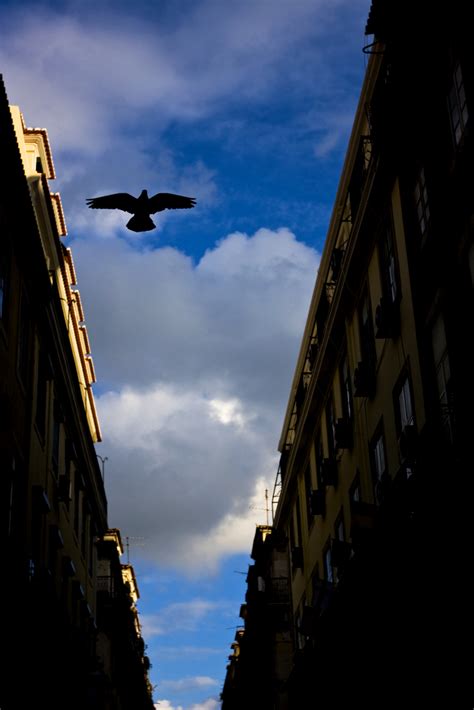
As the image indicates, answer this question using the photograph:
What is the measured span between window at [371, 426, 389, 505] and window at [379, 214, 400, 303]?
134 inches

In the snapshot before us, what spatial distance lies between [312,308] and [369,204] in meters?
10.1

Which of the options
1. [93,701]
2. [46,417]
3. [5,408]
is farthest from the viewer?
[93,701]

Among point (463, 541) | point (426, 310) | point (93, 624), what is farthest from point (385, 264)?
point (93, 624)

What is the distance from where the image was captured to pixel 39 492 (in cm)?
2447

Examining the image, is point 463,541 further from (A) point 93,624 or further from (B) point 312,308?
(A) point 93,624

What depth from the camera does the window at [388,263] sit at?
72.0ft

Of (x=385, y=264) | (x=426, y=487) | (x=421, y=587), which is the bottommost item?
(x=421, y=587)

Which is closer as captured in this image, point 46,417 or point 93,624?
point 46,417

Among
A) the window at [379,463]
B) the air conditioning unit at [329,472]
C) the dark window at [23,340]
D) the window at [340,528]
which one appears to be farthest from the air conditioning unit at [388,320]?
the window at [340,528]

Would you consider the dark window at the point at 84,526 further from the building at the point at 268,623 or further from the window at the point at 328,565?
the building at the point at 268,623

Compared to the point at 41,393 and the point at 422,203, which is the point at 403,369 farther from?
the point at 41,393

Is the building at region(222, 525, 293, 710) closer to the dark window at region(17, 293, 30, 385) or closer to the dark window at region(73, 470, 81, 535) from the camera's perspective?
the dark window at region(73, 470, 81, 535)

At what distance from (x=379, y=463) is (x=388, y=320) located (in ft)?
14.6

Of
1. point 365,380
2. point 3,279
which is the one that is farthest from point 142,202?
point 365,380
